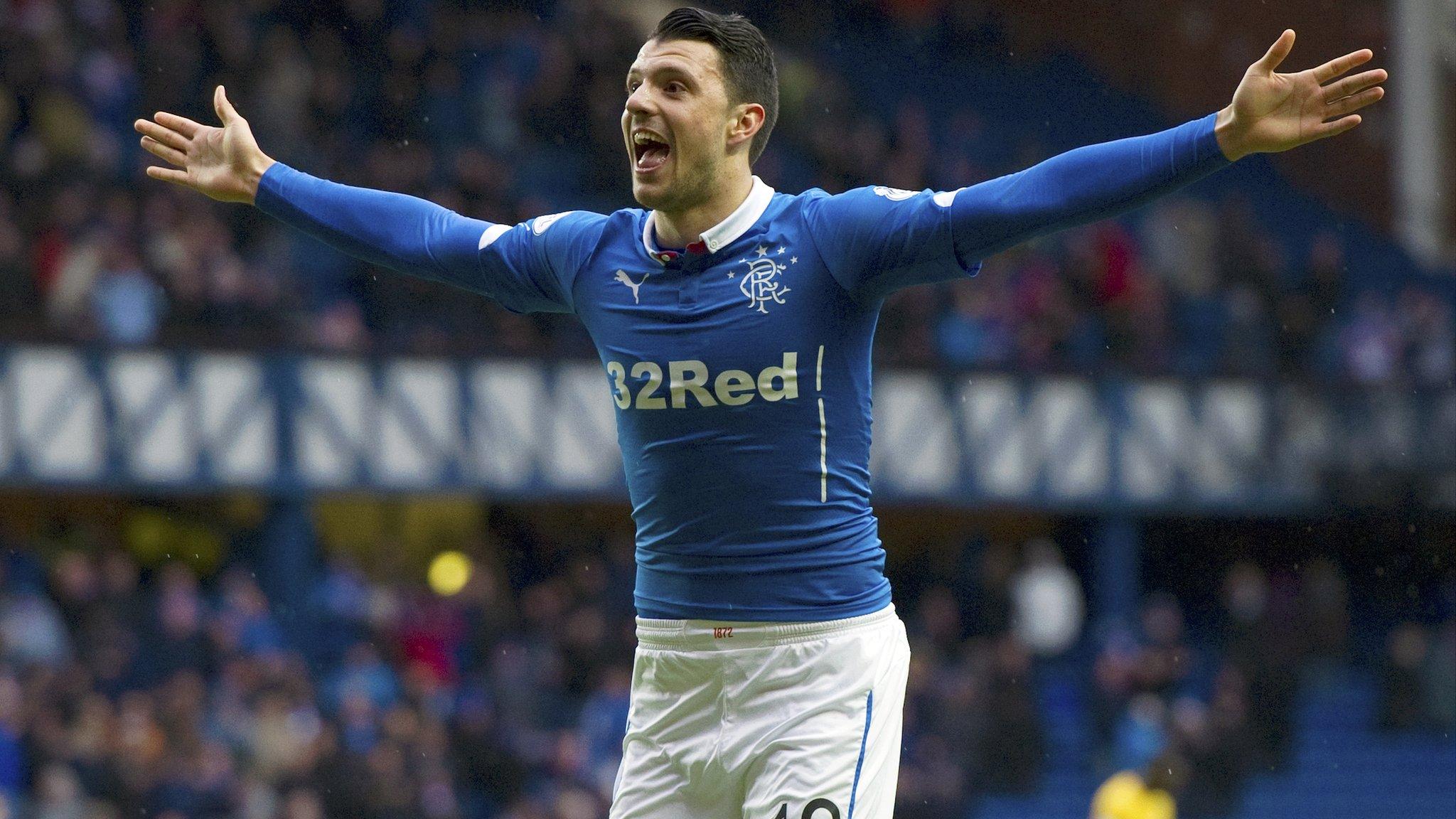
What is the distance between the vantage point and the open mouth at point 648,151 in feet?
13.9

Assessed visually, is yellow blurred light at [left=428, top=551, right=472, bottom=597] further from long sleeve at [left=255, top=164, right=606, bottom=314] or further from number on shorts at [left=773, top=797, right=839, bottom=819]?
number on shorts at [left=773, top=797, right=839, bottom=819]

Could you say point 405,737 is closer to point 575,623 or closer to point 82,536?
point 575,623

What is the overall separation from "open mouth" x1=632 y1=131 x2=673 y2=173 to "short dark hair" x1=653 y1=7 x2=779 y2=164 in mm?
191

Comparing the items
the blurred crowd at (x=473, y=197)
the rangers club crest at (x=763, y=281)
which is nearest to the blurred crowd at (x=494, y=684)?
the blurred crowd at (x=473, y=197)

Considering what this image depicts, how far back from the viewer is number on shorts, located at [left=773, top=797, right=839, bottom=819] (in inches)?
159

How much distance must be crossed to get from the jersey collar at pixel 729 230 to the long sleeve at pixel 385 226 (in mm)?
499

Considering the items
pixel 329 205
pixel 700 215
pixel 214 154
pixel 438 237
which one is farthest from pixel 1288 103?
pixel 214 154

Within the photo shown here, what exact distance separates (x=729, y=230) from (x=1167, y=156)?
971 mm

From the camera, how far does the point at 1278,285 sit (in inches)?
802

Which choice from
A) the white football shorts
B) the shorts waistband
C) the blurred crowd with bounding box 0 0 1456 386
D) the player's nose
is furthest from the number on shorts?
the blurred crowd with bounding box 0 0 1456 386

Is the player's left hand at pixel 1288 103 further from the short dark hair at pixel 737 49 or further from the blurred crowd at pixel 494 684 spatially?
the blurred crowd at pixel 494 684

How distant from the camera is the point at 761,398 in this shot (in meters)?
4.14

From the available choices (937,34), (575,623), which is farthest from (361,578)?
(937,34)

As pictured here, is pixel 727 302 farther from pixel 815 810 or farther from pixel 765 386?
pixel 815 810
